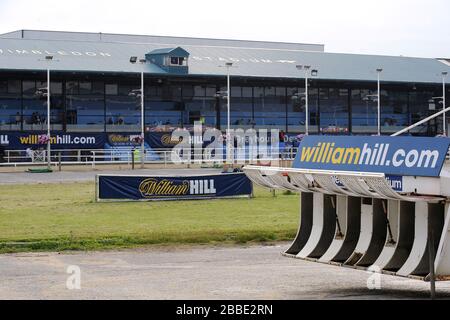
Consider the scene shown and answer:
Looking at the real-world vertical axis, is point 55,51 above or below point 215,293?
above

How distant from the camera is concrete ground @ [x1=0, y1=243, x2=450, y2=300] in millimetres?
13969

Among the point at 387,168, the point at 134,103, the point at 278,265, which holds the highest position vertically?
the point at 134,103

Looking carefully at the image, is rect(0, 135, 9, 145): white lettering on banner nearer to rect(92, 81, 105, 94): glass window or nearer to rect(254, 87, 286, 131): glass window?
rect(92, 81, 105, 94): glass window

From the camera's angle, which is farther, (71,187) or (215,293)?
(71,187)

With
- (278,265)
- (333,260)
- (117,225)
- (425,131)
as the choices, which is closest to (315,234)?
(333,260)

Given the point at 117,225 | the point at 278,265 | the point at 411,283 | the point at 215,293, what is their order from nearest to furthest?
the point at 215,293, the point at 411,283, the point at 278,265, the point at 117,225

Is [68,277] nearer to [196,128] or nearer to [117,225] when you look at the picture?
[117,225]

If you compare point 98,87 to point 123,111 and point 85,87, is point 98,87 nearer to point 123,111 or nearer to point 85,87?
point 85,87

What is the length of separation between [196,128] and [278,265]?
54.1 meters

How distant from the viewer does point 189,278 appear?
1595cm

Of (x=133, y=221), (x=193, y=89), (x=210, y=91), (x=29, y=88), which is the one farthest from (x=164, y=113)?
(x=133, y=221)

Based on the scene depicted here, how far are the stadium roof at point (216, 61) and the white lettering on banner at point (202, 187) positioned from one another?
3516 centimetres
